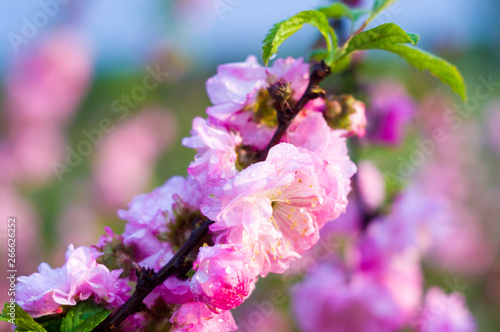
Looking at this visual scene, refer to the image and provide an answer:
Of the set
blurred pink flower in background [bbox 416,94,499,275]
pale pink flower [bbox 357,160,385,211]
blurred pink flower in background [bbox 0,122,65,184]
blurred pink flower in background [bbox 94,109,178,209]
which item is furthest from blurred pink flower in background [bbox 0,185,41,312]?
blurred pink flower in background [bbox 416,94,499,275]

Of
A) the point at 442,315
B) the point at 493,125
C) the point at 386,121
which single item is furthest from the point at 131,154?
the point at 493,125

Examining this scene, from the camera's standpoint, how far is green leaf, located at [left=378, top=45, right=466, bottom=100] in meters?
0.58

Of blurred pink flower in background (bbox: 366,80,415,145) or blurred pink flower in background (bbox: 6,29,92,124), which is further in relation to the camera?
blurred pink flower in background (bbox: 6,29,92,124)

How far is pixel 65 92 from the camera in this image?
3.05 m

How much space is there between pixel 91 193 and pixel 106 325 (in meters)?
2.65

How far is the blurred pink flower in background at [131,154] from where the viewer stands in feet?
9.95

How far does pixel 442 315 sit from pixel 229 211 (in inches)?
30.6

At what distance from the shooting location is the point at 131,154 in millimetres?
3449

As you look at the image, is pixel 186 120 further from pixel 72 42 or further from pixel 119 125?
pixel 72 42

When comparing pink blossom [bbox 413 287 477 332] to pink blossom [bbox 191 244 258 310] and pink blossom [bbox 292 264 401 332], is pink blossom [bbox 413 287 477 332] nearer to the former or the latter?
pink blossom [bbox 292 264 401 332]

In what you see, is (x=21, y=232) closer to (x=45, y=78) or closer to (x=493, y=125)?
(x=45, y=78)

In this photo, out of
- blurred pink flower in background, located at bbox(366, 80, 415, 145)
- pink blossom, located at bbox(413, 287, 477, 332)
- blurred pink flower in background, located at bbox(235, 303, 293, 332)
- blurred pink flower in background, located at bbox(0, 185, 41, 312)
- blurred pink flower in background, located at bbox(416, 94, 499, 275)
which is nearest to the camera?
pink blossom, located at bbox(413, 287, 477, 332)

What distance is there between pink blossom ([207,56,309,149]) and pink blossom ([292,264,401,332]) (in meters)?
0.74

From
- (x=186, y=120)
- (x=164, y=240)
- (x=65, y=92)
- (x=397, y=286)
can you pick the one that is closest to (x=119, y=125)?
(x=65, y=92)
